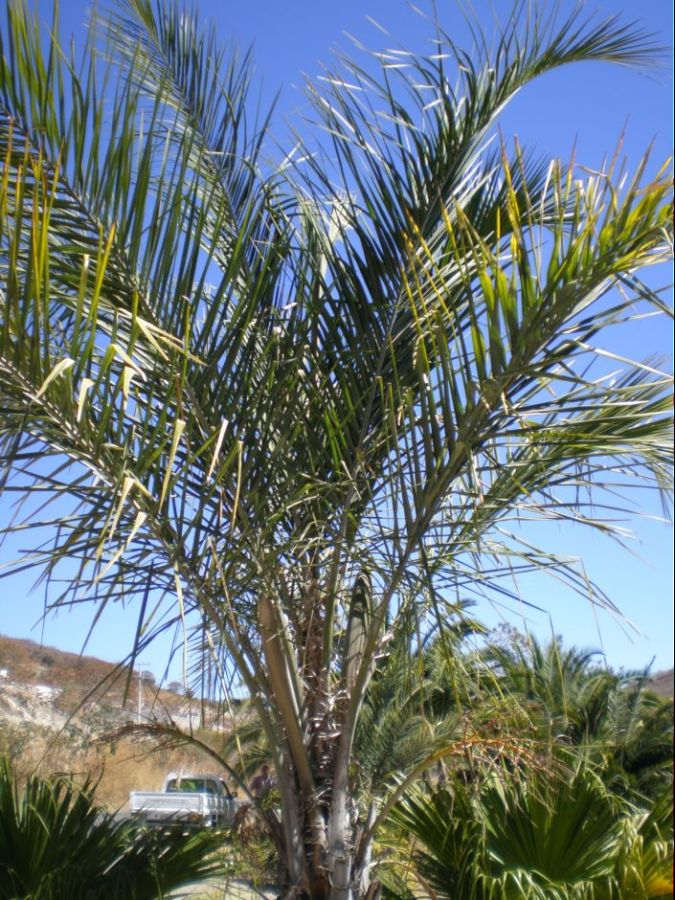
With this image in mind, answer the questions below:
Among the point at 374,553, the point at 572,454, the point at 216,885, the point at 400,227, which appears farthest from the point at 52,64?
the point at 216,885

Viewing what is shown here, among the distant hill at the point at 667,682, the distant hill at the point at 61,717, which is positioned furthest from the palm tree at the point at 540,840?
the distant hill at the point at 61,717

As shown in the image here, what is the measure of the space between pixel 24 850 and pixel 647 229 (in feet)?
11.0

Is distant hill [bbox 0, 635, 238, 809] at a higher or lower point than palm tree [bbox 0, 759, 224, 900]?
higher

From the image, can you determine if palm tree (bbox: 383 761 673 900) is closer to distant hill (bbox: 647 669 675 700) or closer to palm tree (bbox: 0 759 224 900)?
palm tree (bbox: 0 759 224 900)

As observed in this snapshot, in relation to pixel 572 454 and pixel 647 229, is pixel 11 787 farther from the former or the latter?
pixel 647 229

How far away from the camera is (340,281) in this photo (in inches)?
144

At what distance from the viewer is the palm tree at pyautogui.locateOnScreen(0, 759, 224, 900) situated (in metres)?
3.61

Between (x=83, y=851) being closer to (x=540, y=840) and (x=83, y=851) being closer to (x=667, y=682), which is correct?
(x=540, y=840)

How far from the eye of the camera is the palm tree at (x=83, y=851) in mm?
3607

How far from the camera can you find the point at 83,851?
3777 mm

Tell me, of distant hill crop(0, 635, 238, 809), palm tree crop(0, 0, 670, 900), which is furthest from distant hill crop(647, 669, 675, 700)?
distant hill crop(0, 635, 238, 809)

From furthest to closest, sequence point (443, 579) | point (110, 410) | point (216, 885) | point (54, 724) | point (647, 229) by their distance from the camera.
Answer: point (54, 724) → point (216, 885) → point (443, 579) → point (110, 410) → point (647, 229)

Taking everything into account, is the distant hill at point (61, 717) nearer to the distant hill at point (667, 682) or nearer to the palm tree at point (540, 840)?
the palm tree at point (540, 840)

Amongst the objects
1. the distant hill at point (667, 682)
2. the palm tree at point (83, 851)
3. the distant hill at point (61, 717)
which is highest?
the distant hill at point (61, 717)
